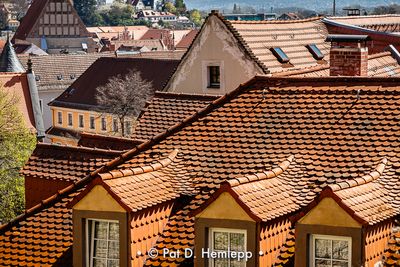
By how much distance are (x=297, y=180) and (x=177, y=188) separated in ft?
5.05

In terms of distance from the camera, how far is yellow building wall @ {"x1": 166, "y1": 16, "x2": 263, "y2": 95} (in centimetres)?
3762

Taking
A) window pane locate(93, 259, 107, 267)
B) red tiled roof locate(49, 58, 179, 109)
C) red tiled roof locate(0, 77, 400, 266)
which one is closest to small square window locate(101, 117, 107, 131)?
red tiled roof locate(49, 58, 179, 109)

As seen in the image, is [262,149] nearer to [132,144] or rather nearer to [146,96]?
[132,144]

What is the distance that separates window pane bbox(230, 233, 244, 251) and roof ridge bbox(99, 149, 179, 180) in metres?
1.74

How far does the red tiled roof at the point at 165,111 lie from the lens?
2220cm

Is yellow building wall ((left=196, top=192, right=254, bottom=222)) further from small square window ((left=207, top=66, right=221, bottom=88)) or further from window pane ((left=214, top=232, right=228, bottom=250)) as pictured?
small square window ((left=207, top=66, right=221, bottom=88))

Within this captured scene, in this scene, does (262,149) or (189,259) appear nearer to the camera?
(189,259)

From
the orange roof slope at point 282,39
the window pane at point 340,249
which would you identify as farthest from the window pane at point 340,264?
the orange roof slope at point 282,39

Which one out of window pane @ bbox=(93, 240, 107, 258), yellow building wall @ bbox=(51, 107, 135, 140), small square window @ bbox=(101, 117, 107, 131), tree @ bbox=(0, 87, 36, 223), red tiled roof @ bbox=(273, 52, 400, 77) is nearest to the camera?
window pane @ bbox=(93, 240, 107, 258)

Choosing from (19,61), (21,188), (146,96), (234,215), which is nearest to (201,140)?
(234,215)

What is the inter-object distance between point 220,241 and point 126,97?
59928 millimetres

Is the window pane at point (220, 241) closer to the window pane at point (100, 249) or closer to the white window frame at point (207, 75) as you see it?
the window pane at point (100, 249)

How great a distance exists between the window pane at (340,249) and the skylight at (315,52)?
87.6 ft

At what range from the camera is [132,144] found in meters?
19.6
